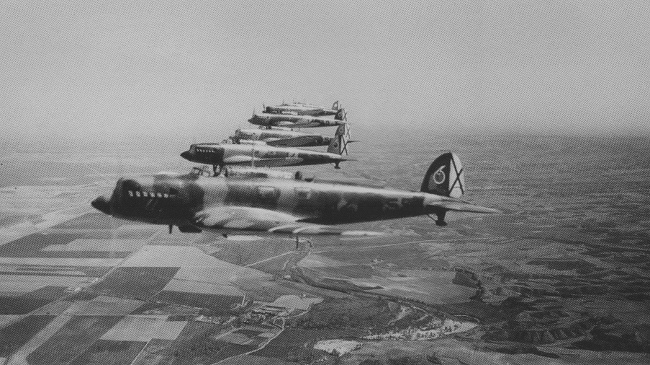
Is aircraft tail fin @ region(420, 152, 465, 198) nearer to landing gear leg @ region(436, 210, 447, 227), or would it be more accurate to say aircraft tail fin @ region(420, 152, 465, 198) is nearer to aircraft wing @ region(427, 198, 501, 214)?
aircraft wing @ region(427, 198, 501, 214)

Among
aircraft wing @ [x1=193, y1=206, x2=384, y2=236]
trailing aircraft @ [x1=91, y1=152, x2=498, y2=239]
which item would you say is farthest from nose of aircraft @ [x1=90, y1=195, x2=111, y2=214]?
aircraft wing @ [x1=193, y1=206, x2=384, y2=236]

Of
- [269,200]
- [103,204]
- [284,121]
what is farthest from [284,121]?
[103,204]

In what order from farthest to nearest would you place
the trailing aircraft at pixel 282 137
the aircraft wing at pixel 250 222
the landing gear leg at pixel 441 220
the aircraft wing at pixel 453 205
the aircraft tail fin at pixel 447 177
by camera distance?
the trailing aircraft at pixel 282 137
the aircraft tail fin at pixel 447 177
the landing gear leg at pixel 441 220
the aircraft wing at pixel 453 205
the aircraft wing at pixel 250 222

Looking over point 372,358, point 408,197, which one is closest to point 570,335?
point 372,358

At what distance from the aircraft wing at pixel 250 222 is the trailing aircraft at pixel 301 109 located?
4995 centimetres

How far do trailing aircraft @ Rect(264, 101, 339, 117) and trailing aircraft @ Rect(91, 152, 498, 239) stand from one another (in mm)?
48642

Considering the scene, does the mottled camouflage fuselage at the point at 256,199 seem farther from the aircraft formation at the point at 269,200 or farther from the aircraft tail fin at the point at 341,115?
the aircraft tail fin at the point at 341,115

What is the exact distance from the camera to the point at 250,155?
4531 cm

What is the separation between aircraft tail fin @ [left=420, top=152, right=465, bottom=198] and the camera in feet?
78.8

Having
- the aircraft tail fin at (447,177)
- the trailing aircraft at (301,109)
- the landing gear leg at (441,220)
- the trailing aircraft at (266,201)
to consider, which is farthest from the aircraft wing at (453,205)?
the trailing aircraft at (301,109)

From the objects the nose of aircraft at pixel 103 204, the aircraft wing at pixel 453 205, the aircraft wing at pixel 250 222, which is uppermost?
the aircraft wing at pixel 453 205

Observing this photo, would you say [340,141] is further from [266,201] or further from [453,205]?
[453,205]

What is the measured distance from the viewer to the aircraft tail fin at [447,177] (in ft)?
78.8

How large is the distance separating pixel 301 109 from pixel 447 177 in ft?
169
